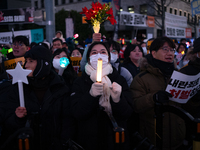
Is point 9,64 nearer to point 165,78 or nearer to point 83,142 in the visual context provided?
point 83,142

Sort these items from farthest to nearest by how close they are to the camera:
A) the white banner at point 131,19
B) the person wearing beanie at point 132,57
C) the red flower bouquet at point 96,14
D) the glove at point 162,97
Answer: the white banner at point 131,19 < the person wearing beanie at point 132,57 < the red flower bouquet at point 96,14 < the glove at point 162,97

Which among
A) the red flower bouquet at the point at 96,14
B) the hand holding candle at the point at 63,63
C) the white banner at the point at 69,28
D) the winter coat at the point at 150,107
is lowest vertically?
the winter coat at the point at 150,107

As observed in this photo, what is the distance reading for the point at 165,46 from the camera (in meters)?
2.62

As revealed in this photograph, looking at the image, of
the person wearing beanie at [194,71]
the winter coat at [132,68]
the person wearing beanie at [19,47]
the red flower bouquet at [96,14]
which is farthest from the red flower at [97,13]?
the person wearing beanie at [194,71]

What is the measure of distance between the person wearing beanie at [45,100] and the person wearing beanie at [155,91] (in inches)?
36.2

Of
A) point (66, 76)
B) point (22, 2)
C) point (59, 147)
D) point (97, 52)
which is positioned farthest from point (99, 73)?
point (22, 2)

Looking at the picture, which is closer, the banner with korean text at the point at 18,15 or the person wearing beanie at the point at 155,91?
the person wearing beanie at the point at 155,91

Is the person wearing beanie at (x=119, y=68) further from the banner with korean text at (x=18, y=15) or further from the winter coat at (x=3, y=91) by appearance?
the banner with korean text at (x=18, y=15)

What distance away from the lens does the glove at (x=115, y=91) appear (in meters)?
1.92

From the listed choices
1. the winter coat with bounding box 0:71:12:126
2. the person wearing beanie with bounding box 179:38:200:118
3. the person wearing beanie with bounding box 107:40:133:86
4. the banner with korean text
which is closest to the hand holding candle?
the person wearing beanie with bounding box 107:40:133:86

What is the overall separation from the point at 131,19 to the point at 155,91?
13.7 m

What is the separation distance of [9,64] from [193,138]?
9.93ft

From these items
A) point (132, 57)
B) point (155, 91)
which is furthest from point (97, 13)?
point (155, 91)

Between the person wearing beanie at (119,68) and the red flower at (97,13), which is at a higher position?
the red flower at (97,13)
